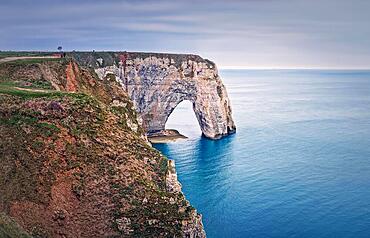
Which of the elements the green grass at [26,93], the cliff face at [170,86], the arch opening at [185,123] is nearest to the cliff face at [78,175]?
the green grass at [26,93]

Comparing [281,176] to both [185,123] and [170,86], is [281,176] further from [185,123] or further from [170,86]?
[185,123]

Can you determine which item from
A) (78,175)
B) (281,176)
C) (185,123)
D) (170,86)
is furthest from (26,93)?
(185,123)

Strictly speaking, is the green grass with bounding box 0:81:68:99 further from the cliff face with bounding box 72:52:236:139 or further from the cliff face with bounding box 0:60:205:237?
the cliff face with bounding box 72:52:236:139

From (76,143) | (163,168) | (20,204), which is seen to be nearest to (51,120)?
(76,143)

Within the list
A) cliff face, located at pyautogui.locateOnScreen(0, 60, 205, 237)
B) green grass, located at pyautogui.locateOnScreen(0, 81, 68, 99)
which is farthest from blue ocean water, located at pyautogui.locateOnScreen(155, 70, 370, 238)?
green grass, located at pyautogui.locateOnScreen(0, 81, 68, 99)

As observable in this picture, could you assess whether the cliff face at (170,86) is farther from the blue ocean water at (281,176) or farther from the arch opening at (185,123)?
the blue ocean water at (281,176)

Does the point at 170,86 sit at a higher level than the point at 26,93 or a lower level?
higher
